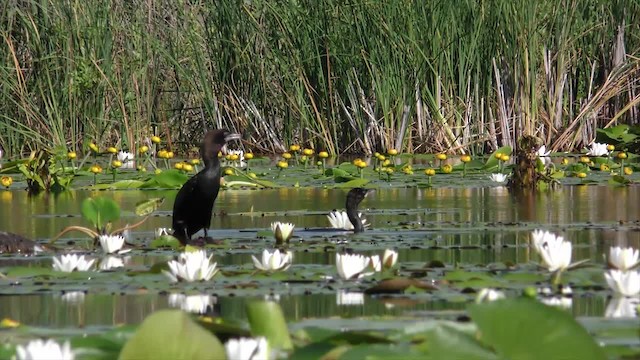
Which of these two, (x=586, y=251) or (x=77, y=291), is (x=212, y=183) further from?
(x=77, y=291)

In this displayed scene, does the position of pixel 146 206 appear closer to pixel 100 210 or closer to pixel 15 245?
pixel 100 210

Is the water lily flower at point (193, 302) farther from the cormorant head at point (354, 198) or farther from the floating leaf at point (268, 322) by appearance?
the cormorant head at point (354, 198)

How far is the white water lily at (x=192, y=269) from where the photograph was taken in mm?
4379

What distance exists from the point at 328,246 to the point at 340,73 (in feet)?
25.8

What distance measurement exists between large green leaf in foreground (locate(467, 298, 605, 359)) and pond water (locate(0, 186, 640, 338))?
1118 millimetres

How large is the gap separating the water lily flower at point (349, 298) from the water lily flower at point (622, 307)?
686 millimetres

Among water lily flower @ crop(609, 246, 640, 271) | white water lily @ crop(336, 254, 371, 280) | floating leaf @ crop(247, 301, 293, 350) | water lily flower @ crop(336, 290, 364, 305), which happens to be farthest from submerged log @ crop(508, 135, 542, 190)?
floating leaf @ crop(247, 301, 293, 350)

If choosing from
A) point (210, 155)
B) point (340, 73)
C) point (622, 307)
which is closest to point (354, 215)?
point (210, 155)

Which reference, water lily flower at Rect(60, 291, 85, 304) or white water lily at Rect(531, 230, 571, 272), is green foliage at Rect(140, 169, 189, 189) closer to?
water lily flower at Rect(60, 291, 85, 304)

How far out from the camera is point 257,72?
1434cm

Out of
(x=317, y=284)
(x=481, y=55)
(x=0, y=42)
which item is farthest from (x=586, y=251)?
(x=0, y=42)

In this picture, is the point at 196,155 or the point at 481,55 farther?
the point at 196,155

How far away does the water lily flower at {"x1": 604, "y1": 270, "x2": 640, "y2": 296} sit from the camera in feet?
12.7

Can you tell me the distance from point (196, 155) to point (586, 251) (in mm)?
9377
